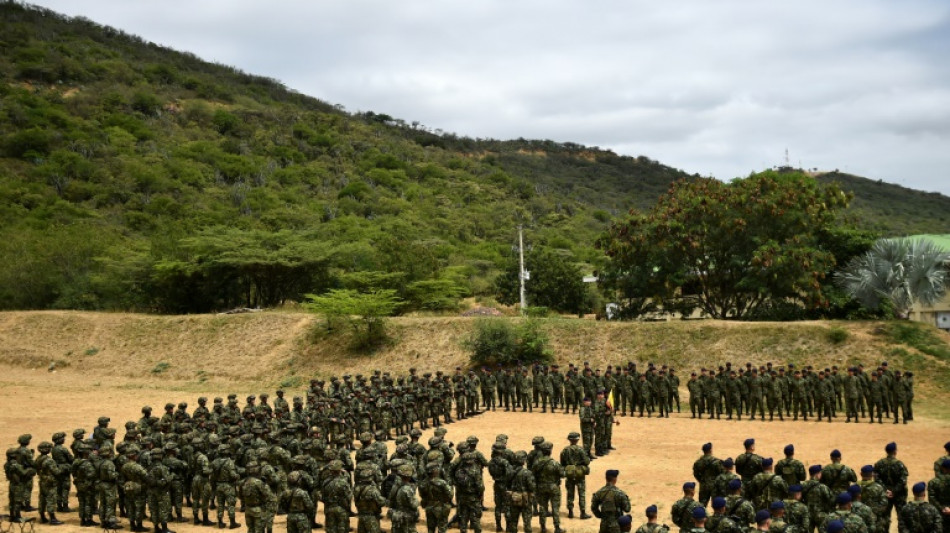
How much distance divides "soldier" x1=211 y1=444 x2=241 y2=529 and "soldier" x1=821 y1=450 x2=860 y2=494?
29.3 ft

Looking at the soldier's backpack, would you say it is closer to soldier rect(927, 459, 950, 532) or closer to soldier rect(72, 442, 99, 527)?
soldier rect(927, 459, 950, 532)

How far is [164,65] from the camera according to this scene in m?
106

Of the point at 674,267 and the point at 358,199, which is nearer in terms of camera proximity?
the point at 674,267

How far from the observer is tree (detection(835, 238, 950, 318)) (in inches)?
1029

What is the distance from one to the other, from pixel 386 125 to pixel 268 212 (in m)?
66.1

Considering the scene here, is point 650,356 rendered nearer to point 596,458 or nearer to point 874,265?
point 874,265

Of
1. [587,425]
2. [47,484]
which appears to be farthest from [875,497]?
[47,484]

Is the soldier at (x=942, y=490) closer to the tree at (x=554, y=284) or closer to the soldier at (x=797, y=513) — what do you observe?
the soldier at (x=797, y=513)

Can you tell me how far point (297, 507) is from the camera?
10.5m

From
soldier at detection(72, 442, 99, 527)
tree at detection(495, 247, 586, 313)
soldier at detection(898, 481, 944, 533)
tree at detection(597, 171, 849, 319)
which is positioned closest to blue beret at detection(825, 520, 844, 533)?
soldier at detection(898, 481, 944, 533)

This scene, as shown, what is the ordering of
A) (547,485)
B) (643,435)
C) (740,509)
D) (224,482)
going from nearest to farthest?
(740,509), (547,485), (224,482), (643,435)

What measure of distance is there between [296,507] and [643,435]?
11.4 meters

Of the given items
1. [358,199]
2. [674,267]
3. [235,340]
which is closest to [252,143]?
[358,199]

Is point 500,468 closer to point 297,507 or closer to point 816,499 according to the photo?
point 297,507
